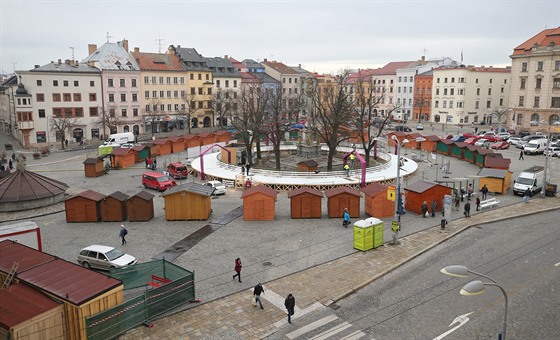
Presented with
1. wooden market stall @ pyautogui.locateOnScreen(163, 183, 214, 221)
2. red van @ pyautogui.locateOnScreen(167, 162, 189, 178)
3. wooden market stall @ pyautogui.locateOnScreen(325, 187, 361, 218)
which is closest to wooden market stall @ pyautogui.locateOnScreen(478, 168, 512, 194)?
wooden market stall @ pyautogui.locateOnScreen(325, 187, 361, 218)

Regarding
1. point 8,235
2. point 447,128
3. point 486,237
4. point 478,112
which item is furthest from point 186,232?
point 478,112

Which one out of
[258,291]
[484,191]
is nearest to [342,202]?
[484,191]

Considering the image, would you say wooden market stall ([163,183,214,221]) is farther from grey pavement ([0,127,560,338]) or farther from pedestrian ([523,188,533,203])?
pedestrian ([523,188,533,203])

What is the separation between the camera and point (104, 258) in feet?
70.4

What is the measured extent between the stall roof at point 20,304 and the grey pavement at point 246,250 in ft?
10.1

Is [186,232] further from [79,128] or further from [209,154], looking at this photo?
[79,128]

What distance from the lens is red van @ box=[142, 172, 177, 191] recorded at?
126ft

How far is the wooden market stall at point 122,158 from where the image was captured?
1890 inches

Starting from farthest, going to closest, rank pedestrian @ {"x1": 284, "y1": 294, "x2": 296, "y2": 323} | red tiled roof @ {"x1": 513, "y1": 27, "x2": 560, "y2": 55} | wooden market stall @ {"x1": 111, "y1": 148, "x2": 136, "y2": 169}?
red tiled roof @ {"x1": 513, "y1": 27, "x2": 560, "y2": 55}, wooden market stall @ {"x1": 111, "y1": 148, "x2": 136, "y2": 169}, pedestrian @ {"x1": 284, "y1": 294, "x2": 296, "y2": 323}

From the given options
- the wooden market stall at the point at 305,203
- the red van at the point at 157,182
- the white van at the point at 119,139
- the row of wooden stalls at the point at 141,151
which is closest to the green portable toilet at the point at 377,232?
the wooden market stall at the point at 305,203

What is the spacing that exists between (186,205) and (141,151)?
25.1 m

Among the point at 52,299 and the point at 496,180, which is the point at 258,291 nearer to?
the point at 52,299

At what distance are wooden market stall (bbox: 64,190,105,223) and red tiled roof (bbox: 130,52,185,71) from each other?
52.6 meters

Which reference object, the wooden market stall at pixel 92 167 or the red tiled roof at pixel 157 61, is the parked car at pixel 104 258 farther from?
the red tiled roof at pixel 157 61
